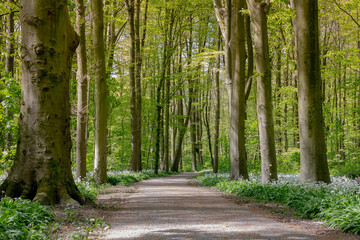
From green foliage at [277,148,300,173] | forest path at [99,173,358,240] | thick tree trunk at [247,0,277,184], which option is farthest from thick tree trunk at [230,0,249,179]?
green foliage at [277,148,300,173]

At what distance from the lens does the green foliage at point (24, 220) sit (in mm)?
3781

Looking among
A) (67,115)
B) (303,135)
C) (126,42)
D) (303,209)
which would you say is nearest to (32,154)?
(67,115)

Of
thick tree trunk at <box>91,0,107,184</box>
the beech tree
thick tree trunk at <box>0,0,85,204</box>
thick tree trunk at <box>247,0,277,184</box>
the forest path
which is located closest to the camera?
the forest path

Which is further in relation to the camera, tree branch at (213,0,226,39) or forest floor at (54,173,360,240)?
tree branch at (213,0,226,39)

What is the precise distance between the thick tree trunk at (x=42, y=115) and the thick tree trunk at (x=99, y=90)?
5.80 m

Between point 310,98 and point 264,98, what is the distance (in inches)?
88.6

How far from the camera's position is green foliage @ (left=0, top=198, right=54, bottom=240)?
149 inches

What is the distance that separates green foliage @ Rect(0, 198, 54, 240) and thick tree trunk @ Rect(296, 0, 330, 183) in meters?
6.59

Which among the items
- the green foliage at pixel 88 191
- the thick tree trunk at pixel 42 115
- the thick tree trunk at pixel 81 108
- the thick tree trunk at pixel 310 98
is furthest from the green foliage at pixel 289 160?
the thick tree trunk at pixel 42 115

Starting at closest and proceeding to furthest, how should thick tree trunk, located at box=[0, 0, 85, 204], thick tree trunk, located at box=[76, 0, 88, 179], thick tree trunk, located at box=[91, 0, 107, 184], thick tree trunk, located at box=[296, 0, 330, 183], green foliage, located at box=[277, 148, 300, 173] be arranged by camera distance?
thick tree trunk, located at box=[0, 0, 85, 204] < thick tree trunk, located at box=[296, 0, 330, 183] < thick tree trunk, located at box=[76, 0, 88, 179] < thick tree trunk, located at box=[91, 0, 107, 184] < green foliage, located at box=[277, 148, 300, 173]

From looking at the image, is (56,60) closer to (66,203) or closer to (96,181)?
(66,203)

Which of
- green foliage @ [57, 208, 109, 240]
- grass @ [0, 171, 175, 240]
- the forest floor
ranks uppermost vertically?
grass @ [0, 171, 175, 240]

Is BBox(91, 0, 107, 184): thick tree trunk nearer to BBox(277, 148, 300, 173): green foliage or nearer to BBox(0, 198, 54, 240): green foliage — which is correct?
BBox(0, 198, 54, 240): green foliage

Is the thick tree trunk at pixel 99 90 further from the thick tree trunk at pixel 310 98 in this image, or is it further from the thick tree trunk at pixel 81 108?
the thick tree trunk at pixel 310 98
